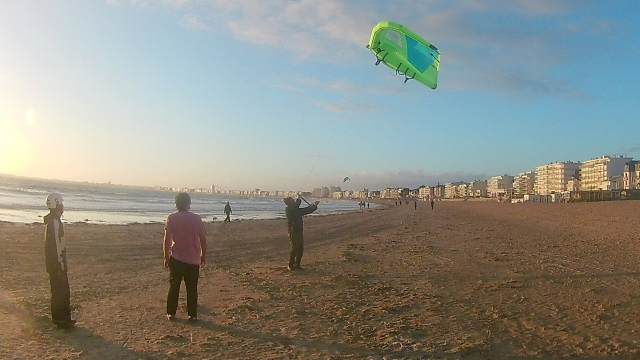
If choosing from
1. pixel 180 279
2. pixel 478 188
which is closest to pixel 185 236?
pixel 180 279

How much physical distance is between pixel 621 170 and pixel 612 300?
115 m

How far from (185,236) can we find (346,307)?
8.07ft

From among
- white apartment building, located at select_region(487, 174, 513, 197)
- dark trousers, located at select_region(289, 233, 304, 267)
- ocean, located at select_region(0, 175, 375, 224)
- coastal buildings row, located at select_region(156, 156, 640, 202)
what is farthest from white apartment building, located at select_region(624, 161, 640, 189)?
dark trousers, located at select_region(289, 233, 304, 267)

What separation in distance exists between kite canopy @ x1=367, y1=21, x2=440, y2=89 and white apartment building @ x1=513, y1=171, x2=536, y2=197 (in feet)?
464

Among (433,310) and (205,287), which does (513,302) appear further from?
(205,287)

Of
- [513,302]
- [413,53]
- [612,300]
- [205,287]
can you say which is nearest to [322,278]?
[205,287]

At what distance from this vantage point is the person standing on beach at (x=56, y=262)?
16.3 feet

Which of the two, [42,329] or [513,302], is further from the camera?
[513,302]

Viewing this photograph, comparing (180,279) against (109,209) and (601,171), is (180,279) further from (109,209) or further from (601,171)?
(601,171)

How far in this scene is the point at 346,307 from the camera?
6242mm

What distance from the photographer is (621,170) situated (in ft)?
331

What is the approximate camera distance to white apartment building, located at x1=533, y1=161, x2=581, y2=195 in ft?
380

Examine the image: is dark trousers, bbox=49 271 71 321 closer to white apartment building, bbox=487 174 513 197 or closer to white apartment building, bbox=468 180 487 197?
white apartment building, bbox=487 174 513 197

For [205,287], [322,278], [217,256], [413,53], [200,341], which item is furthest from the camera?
[217,256]
